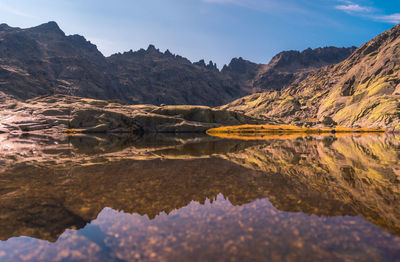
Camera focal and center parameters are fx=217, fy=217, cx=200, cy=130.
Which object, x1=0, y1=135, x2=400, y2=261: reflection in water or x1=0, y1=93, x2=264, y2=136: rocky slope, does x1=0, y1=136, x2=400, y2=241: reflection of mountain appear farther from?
x1=0, y1=93, x2=264, y2=136: rocky slope

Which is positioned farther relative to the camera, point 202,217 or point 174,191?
point 174,191

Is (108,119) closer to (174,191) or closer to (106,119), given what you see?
(106,119)

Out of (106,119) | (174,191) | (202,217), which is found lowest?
(106,119)

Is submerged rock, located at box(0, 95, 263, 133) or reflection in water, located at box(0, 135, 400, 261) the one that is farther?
submerged rock, located at box(0, 95, 263, 133)

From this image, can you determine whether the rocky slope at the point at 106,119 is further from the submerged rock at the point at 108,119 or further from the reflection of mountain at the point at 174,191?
the reflection of mountain at the point at 174,191

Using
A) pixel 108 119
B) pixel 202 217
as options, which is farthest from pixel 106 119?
pixel 202 217

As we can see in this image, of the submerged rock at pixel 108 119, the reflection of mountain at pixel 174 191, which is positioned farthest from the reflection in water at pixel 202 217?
the submerged rock at pixel 108 119

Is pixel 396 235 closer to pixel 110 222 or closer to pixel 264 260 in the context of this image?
pixel 264 260

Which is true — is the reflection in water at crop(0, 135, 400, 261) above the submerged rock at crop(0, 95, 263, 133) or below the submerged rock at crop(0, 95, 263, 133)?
above

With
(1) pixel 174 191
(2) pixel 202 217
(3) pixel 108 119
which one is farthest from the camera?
(3) pixel 108 119

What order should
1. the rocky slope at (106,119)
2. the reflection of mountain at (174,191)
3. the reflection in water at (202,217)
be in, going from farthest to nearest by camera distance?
the rocky slope at (106,119), the reflection of mountain at (174,191), the reflection in water at (202,217)

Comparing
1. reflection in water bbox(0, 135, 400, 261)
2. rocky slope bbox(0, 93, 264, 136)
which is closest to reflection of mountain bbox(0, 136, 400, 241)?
reflection in water bbox(0, 135, 400, 261)

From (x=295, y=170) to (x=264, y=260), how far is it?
45.6 ft

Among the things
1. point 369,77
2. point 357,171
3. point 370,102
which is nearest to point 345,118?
point 370,102
